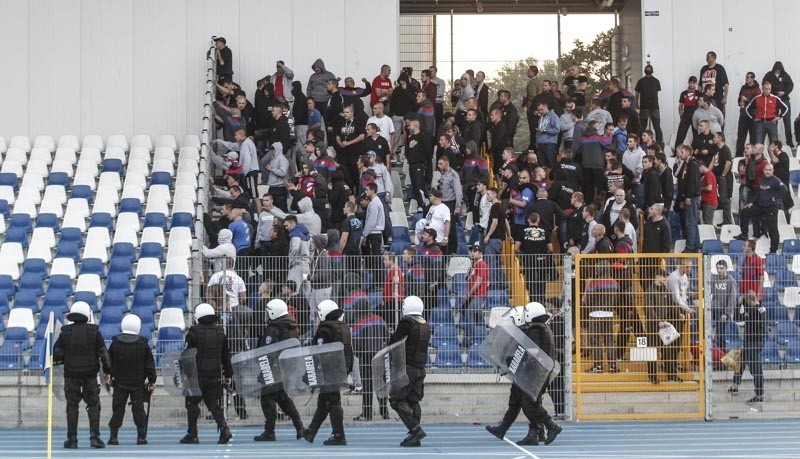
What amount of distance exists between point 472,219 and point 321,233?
8.80 feet

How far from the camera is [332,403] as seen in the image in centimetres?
1591

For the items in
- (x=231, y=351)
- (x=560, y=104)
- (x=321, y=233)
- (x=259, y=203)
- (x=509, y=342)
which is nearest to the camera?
(x=509, y=342)

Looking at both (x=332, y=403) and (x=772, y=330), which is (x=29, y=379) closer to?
(x=332, y=403)

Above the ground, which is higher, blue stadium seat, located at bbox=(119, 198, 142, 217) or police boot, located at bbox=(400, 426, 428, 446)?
blue stadium seat, located at bbox=(119, 198, 142, 217)

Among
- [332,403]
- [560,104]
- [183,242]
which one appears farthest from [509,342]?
[560,104]

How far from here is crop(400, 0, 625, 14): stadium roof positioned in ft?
96.0

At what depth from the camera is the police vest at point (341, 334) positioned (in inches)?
625

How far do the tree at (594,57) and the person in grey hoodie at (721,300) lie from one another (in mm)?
11682

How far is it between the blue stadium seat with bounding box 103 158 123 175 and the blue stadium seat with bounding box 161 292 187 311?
5.11 metres

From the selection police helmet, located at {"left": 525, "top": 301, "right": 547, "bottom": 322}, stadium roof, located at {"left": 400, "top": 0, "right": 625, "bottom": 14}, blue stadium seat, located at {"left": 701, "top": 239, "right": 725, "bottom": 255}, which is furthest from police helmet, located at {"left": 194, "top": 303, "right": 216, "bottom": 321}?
stadium roof, located at {"left": 400, "top": 0, "right": 625, "bottom": 14}

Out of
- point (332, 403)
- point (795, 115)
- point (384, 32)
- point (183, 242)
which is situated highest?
point (384, 32)

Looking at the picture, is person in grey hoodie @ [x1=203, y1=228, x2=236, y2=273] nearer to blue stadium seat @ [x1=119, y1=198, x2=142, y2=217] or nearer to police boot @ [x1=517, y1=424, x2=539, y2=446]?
blue stadium seat @ [x1=119, y1=198, x2=142, y2=217]

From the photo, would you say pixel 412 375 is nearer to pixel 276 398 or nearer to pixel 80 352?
pixel 276 398

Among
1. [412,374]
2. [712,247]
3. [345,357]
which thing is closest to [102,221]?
[345,357]
